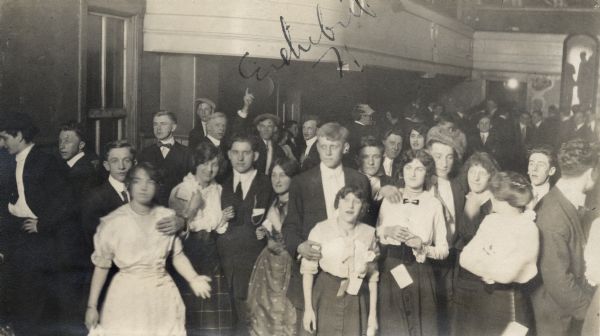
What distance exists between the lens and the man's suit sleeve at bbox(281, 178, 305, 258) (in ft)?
9.97

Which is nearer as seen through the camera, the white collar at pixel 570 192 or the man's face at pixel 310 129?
the white collar at pixel 570 192

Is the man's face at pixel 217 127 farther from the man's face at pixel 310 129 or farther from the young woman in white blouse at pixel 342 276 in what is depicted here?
the young woman in white blouse at pixel 342 276

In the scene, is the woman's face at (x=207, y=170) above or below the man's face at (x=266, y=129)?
below

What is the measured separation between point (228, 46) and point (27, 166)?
6.12 feet

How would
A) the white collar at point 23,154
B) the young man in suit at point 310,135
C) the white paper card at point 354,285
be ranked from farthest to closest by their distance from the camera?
the young man in suit at point 310,135 < the white collar at point 23,154 < the white paper card at point 354,285

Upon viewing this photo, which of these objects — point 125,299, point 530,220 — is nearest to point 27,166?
point 125,299

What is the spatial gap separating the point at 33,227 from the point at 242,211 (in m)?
1.04

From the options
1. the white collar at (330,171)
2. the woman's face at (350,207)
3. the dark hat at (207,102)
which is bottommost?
the woman's face at (350,207)

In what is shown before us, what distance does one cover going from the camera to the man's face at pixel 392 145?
3893 millimetres

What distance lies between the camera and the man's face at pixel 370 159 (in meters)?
3.32

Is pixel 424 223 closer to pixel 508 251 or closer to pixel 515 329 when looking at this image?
pixel 508 251

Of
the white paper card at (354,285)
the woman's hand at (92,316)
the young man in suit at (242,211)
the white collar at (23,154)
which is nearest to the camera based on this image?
the woman's hand at (92,316)

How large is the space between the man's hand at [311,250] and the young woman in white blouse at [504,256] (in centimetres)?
70

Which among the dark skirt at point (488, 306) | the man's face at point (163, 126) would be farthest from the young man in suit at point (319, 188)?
the man's face at point (163, 126)
